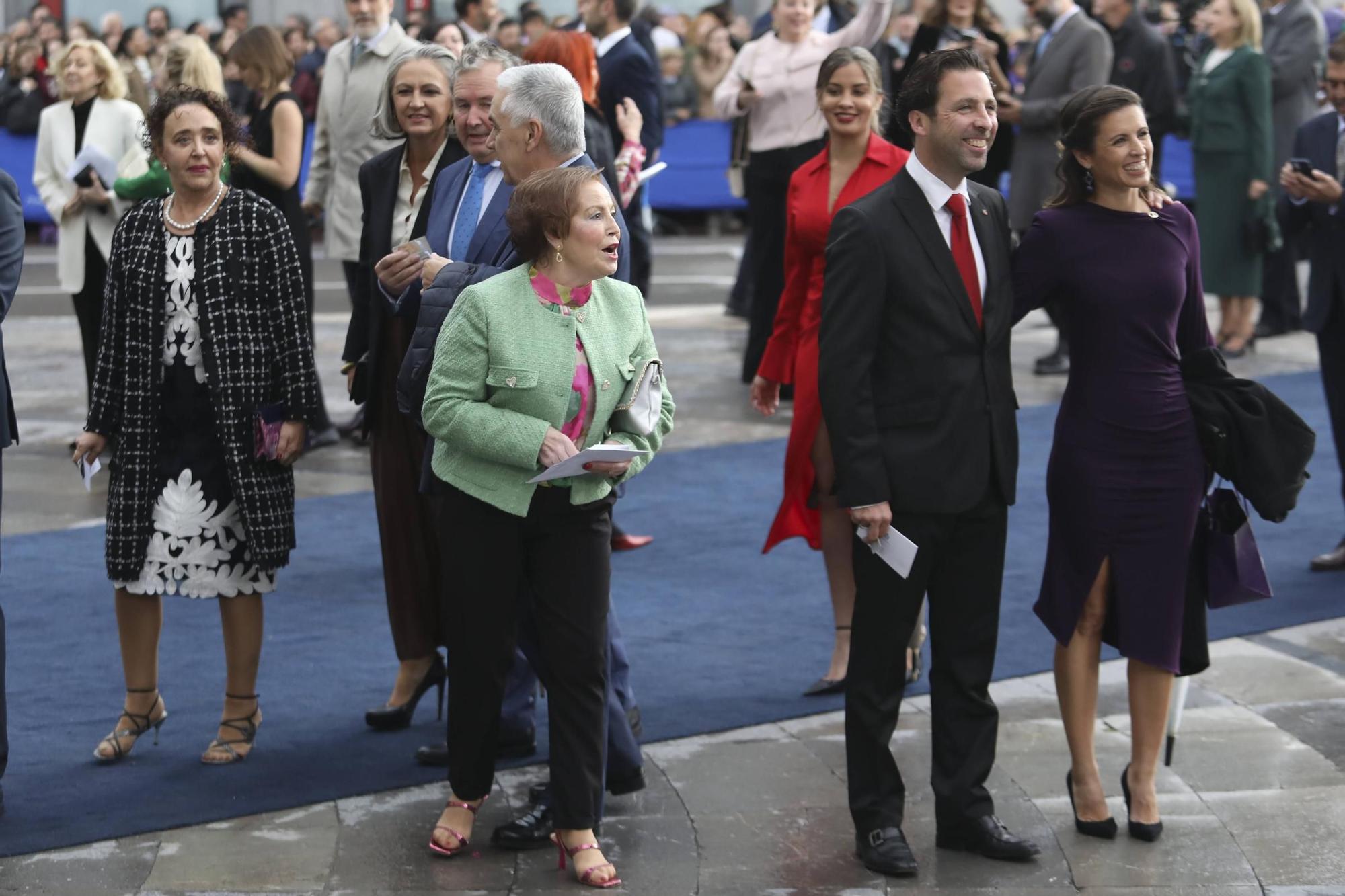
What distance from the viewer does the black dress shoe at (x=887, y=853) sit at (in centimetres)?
465

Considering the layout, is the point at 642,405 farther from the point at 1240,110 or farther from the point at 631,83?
the point at 1240,110

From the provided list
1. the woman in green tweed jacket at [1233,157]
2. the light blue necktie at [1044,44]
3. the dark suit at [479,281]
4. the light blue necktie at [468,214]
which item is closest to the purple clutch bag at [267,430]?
the dark suit at [479,281]

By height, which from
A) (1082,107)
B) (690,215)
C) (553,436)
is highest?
(1082,107)

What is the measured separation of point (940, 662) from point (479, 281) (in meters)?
1.47

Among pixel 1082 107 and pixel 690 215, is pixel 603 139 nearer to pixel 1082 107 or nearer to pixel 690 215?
pixel 1082 107

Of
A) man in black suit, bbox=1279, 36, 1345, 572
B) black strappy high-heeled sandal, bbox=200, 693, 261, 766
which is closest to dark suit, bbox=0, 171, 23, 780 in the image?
black strappy high-heeled sandal, bbox=200, 693, 261, 766

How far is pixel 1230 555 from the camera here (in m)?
4.92

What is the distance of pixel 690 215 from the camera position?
20641 mm

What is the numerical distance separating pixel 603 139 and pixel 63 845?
333 cm

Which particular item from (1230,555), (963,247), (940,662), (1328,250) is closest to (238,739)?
(940,662)

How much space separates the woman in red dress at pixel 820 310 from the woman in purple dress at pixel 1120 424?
3.70ft

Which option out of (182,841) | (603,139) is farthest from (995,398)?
(603,139)

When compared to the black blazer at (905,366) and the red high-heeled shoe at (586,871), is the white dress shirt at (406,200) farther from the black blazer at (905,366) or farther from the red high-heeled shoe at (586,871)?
the red high-heeled shoe at (586,871)

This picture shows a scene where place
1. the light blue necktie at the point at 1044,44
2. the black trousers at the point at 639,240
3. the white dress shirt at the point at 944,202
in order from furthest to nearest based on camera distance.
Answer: the black trousers at the point at 639,240, the light blue necktie at the point at 1044,44, the white dress shirt at the point at 944,202
